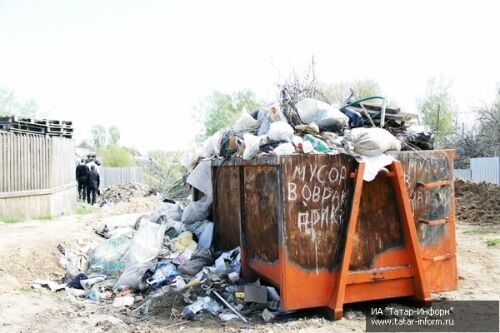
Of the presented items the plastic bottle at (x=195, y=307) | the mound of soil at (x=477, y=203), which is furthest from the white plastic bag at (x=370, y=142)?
the mound of soil at (x=477, y=203)

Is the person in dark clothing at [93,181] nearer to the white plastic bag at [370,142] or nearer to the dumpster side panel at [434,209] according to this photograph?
the white plastic bag at [370,142]

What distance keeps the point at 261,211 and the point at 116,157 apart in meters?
28.6

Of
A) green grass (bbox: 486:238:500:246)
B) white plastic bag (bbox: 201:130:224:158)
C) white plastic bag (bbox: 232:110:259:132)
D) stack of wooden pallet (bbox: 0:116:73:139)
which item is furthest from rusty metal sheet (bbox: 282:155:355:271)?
stack of wooden pallet (bbox: 0:116:73:139)

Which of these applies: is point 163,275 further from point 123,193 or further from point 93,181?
point 123,193

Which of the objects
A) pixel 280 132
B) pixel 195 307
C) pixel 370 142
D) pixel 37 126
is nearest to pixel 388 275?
pixel 370 142

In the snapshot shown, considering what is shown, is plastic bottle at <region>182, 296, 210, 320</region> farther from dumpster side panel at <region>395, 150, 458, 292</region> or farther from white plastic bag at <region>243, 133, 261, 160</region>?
dumpster side panel at <region>395, 150, 458, 292</region>

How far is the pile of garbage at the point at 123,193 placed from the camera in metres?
19.2

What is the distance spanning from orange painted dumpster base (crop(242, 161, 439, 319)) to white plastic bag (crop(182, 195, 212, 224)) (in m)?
2.27

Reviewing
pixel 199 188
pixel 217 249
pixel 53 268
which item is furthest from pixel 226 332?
pixel 53 268

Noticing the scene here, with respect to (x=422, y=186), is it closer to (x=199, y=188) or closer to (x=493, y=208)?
(x=199, y=188)

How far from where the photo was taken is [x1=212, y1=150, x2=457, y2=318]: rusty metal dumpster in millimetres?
3932

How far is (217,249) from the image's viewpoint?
594 centimetres

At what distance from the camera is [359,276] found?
160 inches

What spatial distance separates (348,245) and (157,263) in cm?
261
